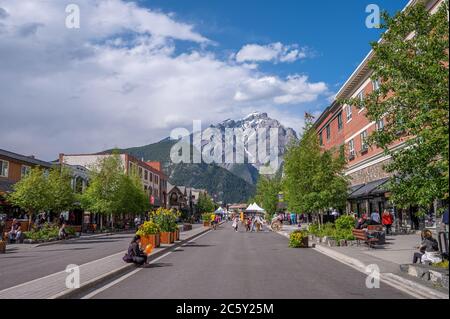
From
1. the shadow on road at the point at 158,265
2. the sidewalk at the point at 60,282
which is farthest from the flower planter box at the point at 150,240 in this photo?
the shadow on road at the point at 158,265

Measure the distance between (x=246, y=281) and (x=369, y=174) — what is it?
2873 centimetres

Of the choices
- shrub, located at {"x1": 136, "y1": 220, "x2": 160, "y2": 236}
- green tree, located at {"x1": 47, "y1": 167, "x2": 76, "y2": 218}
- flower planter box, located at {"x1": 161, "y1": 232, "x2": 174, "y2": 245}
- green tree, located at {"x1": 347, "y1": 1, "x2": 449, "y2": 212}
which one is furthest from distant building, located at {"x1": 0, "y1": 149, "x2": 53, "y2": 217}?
green tree, located at {"x1": 347, "y1": 1, "x2": 449, "y2": 212}

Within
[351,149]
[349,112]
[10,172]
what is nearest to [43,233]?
[10,172]

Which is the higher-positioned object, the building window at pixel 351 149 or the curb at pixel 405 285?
the building window at pixel 351 149

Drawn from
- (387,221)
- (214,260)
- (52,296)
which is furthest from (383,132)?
(387,221)

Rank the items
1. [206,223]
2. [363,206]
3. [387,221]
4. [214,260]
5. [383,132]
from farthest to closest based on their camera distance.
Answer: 1. [206,223]
2. [363,206]
3. [387,221]
4. [214,260]
5. [383,132]

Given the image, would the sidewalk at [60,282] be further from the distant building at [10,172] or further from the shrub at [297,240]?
the distant building at [10,172]

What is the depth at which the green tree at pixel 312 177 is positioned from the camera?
89.0 ft

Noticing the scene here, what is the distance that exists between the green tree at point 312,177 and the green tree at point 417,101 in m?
14.4

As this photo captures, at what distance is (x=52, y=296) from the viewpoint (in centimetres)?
875

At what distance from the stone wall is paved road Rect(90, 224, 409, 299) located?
754 inches

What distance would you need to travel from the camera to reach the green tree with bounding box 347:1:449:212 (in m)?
10.5
